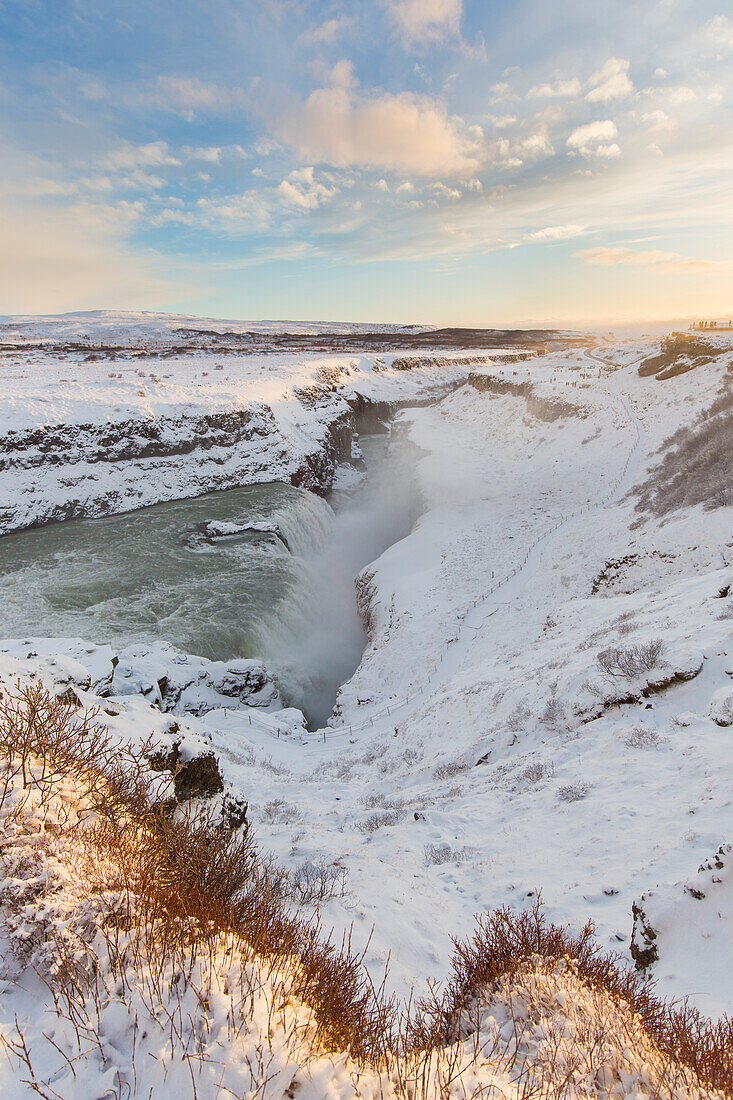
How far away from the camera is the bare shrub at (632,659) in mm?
8539

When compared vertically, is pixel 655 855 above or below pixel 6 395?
below

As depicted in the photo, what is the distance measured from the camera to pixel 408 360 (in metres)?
71.1

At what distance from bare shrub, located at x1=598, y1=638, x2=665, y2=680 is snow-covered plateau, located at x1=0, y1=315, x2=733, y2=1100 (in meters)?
0.06

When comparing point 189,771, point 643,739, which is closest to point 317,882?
point 189,771

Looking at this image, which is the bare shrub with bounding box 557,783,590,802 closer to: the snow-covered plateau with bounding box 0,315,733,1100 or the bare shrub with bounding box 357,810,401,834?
the snow-covered plateau with bounding box 0,315,733,1100

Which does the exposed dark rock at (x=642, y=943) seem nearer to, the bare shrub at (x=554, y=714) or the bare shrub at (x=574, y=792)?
the bare shrub at (x=574, y=792)

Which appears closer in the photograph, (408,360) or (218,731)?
(218,731)

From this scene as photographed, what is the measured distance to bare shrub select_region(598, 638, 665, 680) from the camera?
8.54 meters

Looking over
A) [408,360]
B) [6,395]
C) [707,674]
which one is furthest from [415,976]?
[408,360]

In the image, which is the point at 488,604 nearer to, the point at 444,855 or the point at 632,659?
the point at 632,659

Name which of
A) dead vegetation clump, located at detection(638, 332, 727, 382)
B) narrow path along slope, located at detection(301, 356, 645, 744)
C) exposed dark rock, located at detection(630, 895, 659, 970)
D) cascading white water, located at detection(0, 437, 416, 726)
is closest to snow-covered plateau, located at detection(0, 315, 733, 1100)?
exposed dark rock, located at detection(630, 895, 659, 970)

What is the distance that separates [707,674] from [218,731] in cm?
1100

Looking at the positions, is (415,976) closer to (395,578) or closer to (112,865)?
(112,865)

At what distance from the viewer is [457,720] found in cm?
1153
